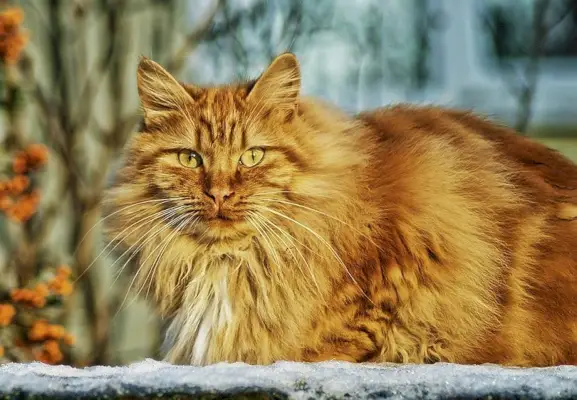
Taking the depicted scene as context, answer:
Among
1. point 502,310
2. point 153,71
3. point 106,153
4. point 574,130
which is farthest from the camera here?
point 106,153

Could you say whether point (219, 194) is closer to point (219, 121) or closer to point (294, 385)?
point (219, 121)

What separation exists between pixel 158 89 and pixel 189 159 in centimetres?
19

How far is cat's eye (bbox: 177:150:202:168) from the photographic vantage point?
59.1 inches

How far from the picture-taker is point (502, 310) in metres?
1.45

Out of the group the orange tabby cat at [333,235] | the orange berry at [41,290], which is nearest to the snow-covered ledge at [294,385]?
the orange tabby cat at [333,235]

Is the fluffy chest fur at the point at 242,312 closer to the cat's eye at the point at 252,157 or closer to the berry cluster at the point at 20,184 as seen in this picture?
the cat's eye at the point at 252,157

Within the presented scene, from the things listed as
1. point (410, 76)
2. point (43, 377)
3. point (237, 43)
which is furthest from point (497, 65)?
point (43, 377)

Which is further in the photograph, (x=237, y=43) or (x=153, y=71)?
(x=237, y=43)

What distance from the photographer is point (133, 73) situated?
3693 mm

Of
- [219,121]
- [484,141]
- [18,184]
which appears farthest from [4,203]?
[484,141]

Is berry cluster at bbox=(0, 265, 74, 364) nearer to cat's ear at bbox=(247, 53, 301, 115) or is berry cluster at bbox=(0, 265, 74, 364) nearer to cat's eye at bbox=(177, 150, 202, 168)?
cat's eye at bbox=(177, 150, 202, 168)

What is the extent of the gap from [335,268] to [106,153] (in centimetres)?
228

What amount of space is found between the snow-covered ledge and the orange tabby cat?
0.23 metres

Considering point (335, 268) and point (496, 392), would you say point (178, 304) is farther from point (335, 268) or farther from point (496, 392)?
point (496, 392)
